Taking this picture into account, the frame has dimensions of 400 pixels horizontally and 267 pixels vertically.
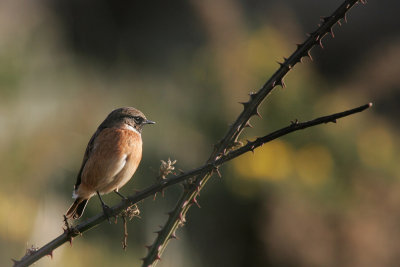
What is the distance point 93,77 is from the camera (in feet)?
40.9

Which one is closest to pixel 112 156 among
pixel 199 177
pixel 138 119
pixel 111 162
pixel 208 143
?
pixel 111 162

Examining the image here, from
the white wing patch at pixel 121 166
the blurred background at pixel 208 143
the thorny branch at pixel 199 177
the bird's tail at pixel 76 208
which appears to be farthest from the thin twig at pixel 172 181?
the blurred background at pixel 208 143

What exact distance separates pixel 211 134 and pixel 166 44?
5.15m

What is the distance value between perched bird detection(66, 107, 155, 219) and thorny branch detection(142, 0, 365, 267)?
5.19 feet

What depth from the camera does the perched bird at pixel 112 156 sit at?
12.7 feet

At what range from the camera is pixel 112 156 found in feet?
12.8

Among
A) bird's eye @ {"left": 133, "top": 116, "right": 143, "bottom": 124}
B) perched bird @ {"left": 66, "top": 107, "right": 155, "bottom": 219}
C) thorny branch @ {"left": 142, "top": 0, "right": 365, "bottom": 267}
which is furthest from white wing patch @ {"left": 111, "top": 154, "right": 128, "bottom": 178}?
thorny branch @ {"left": 142, "top": 0, "right": 365, "bottom": 267}

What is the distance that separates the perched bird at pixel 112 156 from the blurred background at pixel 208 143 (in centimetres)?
276

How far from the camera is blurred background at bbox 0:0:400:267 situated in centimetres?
830

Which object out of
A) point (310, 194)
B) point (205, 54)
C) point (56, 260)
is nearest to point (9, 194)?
point (56, 260)

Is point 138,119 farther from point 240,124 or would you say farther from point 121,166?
point 240,124

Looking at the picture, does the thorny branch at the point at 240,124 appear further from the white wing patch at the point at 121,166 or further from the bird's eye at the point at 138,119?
the bird's eye at the point at 138,119

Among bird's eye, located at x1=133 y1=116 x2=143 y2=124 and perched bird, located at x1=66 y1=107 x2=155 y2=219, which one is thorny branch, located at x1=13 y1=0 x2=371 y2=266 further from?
bird's eye, located at x1=133 y1=116 x2=143 y2=124

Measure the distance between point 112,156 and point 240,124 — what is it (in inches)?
70.1
